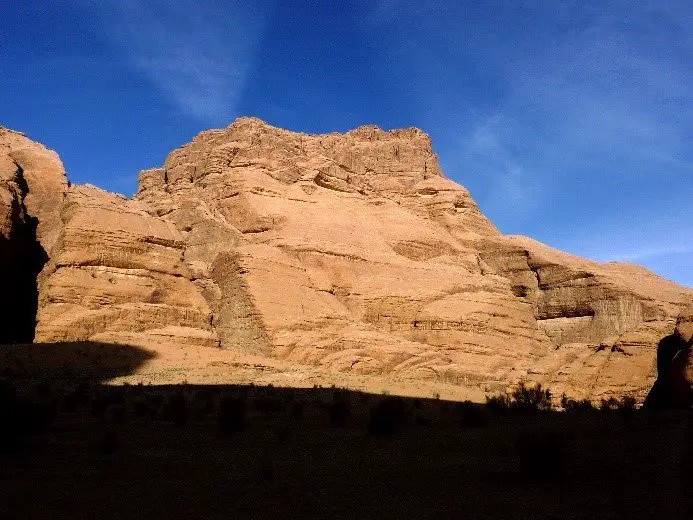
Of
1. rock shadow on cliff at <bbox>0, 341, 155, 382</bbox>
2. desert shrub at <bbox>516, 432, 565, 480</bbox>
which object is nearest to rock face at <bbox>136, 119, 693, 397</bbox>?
rock shadow on cliff at <bbox>0, 341, 155, 382</bbox>

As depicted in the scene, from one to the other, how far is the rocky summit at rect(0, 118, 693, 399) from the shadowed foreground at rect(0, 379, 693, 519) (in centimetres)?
954

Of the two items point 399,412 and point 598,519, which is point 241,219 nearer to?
point 399,412

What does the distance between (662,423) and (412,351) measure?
71.3 feet

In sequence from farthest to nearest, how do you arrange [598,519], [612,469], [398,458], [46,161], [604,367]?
[46,161] < [604,367] < [398,458] < [612,469] < [598,519]

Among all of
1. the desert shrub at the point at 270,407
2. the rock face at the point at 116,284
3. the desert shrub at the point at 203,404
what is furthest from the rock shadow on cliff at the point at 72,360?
the desert shrub at the point at 270,407

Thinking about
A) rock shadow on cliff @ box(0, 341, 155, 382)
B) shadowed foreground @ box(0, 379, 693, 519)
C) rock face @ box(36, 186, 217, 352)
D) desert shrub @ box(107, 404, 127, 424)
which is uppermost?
rock face @ box(36, 186, 217, 352)

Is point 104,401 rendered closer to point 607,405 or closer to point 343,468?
point 343,468

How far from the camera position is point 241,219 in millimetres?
41812

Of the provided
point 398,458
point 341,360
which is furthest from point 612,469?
point 341,360

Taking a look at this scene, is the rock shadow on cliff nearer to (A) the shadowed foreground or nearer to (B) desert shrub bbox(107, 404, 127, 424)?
(B) desert shrub bbox(107, 404, 127, 424)

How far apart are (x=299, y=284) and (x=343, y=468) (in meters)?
28.0

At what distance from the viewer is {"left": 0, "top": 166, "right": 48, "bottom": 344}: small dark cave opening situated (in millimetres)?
32094

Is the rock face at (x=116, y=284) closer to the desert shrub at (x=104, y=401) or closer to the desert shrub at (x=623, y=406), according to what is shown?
the desert shrub at (x=104, y=401)

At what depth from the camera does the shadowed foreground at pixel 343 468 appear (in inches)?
199
